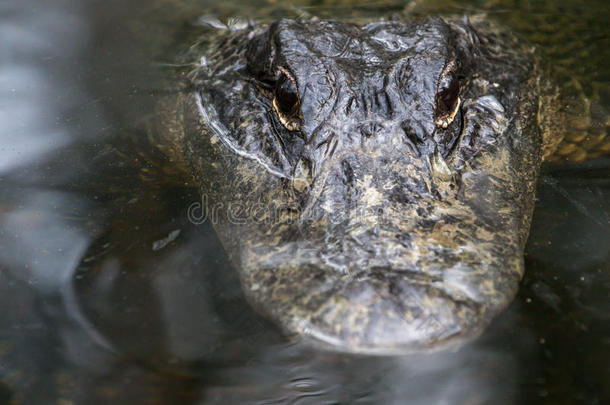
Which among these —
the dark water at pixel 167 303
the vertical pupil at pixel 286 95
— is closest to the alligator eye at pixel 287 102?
the vertical pupil at pixel 286 95

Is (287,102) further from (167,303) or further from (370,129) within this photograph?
(167,303)

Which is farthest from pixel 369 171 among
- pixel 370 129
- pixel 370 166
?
pixel 370 129

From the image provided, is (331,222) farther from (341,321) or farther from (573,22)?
(573,22)

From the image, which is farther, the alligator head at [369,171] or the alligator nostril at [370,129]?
the alligator nostril at [370,129]

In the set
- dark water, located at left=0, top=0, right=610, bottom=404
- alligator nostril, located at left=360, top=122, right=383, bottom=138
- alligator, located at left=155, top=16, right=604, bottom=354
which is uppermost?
alligator nostril, located at left=360, top=122, right=383, bottom=138

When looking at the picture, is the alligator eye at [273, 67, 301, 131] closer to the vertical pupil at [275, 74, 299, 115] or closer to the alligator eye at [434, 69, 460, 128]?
the vertical pupil at [275, 74, 299, 115]

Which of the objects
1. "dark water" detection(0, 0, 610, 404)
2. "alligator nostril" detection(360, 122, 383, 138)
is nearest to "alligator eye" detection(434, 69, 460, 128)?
"alligator nostril" detection(360, 122, 383, 138)

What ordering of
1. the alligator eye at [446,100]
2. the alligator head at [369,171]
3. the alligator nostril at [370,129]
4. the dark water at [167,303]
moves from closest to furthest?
the alligator head at [369,171] → the dark water at [167,303] → the alligator nostril at [370,129] → the alligator eye at [446,100]

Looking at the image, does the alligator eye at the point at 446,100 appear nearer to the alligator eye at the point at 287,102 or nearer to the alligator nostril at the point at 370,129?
the alligator nostril at the point at 370,129
